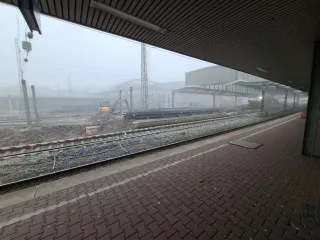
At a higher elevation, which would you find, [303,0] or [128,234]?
[303,0]

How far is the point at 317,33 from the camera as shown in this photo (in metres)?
5.39

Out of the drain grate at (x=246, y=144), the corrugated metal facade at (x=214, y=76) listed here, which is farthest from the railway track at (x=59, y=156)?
the corrugated metal facade at (x=214, y=76)

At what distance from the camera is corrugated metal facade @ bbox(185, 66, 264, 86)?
33.8 meters

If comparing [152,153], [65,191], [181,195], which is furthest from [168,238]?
[152,153]

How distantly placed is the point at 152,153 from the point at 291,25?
6390 mm

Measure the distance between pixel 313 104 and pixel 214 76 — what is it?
120 ft

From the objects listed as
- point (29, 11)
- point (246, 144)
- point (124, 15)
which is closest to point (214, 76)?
point (246, 144)

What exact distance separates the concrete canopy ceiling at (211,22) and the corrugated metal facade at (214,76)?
29.0 m

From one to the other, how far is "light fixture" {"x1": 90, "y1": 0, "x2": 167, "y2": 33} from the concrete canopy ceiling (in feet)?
0.35

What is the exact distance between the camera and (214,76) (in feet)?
134

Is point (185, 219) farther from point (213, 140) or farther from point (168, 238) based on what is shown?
point (213, 140)

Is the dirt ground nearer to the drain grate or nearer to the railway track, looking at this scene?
the railway track

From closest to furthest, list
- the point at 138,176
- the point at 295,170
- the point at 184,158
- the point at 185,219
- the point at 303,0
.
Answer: the point at 185,219
the point at 303,0
the point at 138,176
the point at 295,170
the point at 184,158

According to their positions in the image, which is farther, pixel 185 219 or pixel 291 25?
pixel 291 25
